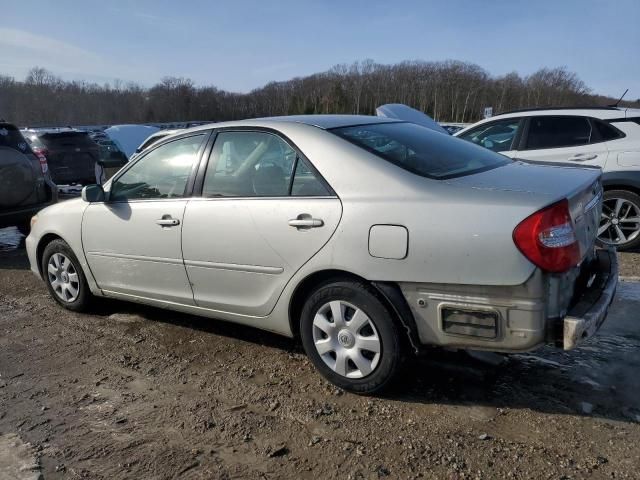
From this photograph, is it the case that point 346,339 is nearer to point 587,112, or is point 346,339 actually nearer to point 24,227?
point 587,112

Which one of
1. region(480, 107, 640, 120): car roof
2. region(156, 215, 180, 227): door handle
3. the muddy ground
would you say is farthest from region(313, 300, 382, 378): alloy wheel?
region(480, 107, 640, 120): car roof

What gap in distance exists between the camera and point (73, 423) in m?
2.93

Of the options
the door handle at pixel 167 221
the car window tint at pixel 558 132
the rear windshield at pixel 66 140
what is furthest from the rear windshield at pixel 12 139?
the car window tint at pixel 558 132

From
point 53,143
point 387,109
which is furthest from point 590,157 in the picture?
point 53,143

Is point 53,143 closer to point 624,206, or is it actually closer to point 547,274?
point 624,206

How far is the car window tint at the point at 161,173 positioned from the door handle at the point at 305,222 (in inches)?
41.8

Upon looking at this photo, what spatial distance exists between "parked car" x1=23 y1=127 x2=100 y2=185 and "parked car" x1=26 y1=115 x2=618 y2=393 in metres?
8.80

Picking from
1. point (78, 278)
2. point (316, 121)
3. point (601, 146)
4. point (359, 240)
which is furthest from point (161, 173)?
point (601, 146)

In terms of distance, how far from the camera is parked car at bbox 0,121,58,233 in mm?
6898

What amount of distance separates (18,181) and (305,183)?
5521 millimetres

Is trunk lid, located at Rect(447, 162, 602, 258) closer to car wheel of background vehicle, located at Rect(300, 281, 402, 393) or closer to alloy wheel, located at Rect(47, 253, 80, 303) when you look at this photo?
car wheel of background vehicle, located at Rect(300, 281, 402, 393)

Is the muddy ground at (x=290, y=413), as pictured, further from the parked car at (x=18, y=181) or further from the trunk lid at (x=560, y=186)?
the parked car at (x=18, y=181)

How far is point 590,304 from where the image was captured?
271cm

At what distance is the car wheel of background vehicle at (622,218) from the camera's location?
577 centimetres
